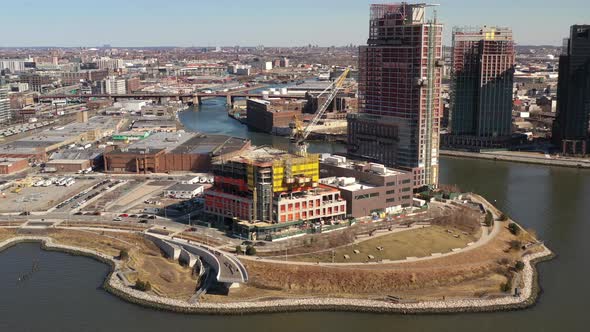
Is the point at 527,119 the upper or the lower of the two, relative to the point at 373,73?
lower

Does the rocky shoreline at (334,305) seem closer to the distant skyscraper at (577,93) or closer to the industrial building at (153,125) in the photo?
the distant skyscraper at (577,93)

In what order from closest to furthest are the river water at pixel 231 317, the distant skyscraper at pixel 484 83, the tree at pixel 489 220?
1. the river water at pixel 231 317
2. the tree at pixel 489 220
3. the distant skyscraper at pixel 484 83

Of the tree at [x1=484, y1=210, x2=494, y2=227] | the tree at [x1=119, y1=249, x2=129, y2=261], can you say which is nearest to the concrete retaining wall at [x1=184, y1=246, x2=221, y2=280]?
the tree at [x1=119, y1=249, x2=129, y2=261]

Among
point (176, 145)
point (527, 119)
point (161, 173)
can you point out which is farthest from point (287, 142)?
point (527, 119)

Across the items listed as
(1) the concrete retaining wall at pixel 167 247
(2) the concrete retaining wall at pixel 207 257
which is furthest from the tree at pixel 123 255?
(2) the concrete retaining wall at pixel 207 257

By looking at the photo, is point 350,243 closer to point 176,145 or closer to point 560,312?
point 560,312

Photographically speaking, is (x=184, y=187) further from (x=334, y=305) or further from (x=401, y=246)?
(x=334, y=305)
